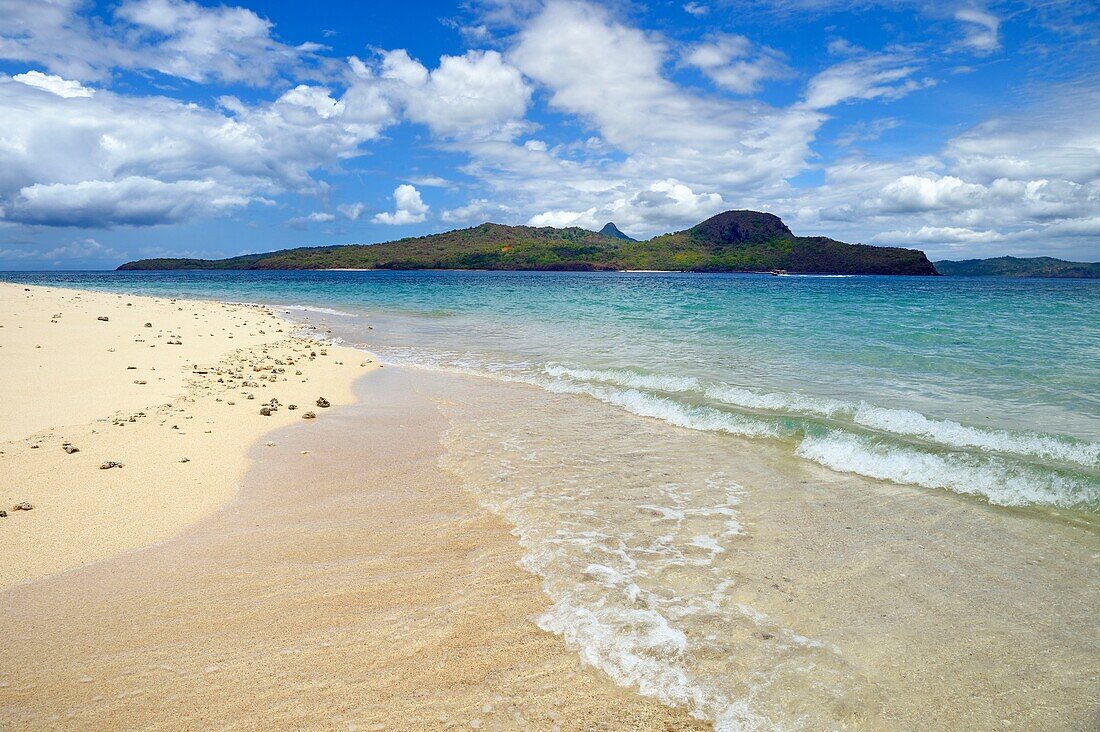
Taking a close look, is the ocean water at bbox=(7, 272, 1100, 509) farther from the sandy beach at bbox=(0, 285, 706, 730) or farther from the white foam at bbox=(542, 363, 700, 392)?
the sandy beach at bbox=(0, 285, 706, 730)

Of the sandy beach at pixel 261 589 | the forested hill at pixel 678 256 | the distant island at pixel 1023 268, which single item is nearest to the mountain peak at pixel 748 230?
the forested hill at pixel 678 256

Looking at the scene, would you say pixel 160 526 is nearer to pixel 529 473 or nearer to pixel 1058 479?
pixel 529 473

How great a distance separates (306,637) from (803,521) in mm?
4959

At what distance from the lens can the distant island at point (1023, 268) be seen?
15975 centimetres

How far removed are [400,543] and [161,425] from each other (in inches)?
229

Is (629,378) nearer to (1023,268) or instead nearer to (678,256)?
(678,256)

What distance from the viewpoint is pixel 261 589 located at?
14.8 ft

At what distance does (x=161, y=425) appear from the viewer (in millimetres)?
8766

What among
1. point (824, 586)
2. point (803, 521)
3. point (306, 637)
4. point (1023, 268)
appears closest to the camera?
point (306, 637)

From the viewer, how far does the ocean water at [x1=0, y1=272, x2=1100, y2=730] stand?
12.3 feet

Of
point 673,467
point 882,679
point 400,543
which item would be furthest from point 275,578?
point 673,467

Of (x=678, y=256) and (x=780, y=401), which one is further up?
(x=678, y=256)

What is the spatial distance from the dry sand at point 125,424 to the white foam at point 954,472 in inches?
320

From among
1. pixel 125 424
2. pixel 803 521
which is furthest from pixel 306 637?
pixel 125 424
